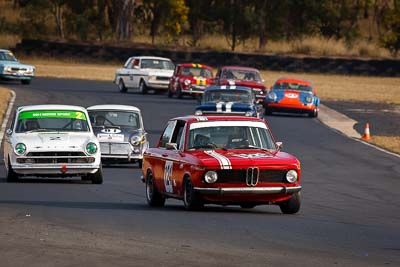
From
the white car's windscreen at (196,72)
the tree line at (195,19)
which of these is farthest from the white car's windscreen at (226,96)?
the tree line at (195,19)

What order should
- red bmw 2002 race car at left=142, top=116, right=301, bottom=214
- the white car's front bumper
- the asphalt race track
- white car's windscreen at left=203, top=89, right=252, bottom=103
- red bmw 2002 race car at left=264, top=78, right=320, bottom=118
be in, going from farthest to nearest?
red bmw 2002 race car at left=264, top=78, right=320, bottom=118 < white car's windscreen at left=203, top=89, right=252, bottom=103 < the white car's front bumper < red bmw 2002 race car at left=142, top=116, right=301, bottom=214 < the asphalt race track

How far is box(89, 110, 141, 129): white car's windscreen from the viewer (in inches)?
1036

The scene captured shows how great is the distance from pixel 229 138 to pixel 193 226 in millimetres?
2793

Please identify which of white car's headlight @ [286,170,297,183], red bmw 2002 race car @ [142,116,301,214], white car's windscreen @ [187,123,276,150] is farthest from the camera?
white car's windscreen @ [187,123,276,150]

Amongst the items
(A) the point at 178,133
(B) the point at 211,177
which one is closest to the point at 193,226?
(B) the point at 211,177

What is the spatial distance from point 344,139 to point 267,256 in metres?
22.1

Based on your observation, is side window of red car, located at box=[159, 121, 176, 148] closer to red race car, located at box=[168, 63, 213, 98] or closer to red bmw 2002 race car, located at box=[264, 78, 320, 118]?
red bmw 2002 race car, located at box=[264, 78, 320, 118]

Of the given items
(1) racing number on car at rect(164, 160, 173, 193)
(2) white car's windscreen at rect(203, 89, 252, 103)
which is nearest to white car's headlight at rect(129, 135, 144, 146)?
(1) racing number on car at rect(164, 160, 173, 193)

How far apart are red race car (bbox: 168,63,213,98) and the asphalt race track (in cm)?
2361

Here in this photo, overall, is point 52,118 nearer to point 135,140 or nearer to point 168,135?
point 135,140

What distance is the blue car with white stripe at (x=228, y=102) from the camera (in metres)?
32.5

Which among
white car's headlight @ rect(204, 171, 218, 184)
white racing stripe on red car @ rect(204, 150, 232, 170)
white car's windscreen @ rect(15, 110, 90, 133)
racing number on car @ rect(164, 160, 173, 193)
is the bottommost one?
white car's windscreen @ rect(15, 110, 90, 133)

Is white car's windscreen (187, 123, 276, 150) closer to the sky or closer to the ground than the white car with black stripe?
closer to the sky

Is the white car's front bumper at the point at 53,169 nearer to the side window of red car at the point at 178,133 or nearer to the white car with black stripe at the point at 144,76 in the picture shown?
the side window of red car at the point at 178,133
